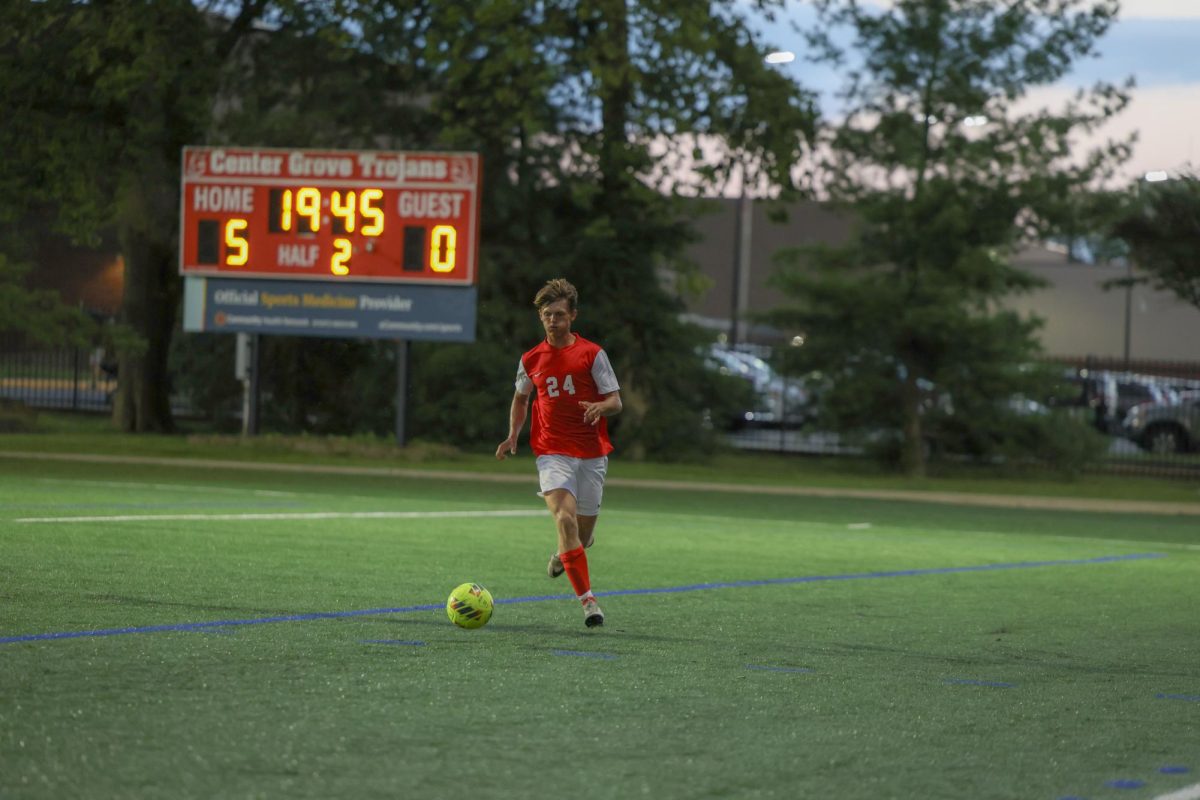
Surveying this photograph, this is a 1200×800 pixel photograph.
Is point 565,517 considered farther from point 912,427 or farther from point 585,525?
point 912,427

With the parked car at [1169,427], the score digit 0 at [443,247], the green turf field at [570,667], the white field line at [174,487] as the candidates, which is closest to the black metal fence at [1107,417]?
the parked car at [1169,427]

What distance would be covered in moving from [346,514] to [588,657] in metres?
9.86

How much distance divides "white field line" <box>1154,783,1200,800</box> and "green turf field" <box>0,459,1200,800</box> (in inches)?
4.1

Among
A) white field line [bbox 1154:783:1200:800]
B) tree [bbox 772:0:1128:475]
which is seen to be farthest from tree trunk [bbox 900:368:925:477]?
white field line [bbox 1154:783:1200:800]

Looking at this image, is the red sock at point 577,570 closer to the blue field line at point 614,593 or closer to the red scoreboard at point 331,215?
the blue field line at point 614,593

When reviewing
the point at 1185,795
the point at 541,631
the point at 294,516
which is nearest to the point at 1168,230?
the point at 294,516

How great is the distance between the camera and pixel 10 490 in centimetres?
1944

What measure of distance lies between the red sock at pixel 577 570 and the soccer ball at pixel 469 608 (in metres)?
0.58

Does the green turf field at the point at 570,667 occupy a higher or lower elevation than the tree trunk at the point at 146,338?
lower

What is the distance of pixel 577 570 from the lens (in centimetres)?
1025

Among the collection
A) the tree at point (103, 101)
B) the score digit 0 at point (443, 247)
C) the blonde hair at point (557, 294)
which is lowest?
the blonde hair at point (557, 294)

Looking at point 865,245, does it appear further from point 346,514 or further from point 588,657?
point 588,657

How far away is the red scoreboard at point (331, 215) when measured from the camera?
27.8m

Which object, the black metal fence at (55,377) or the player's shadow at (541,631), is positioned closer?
the player's shadow at (541,631)
